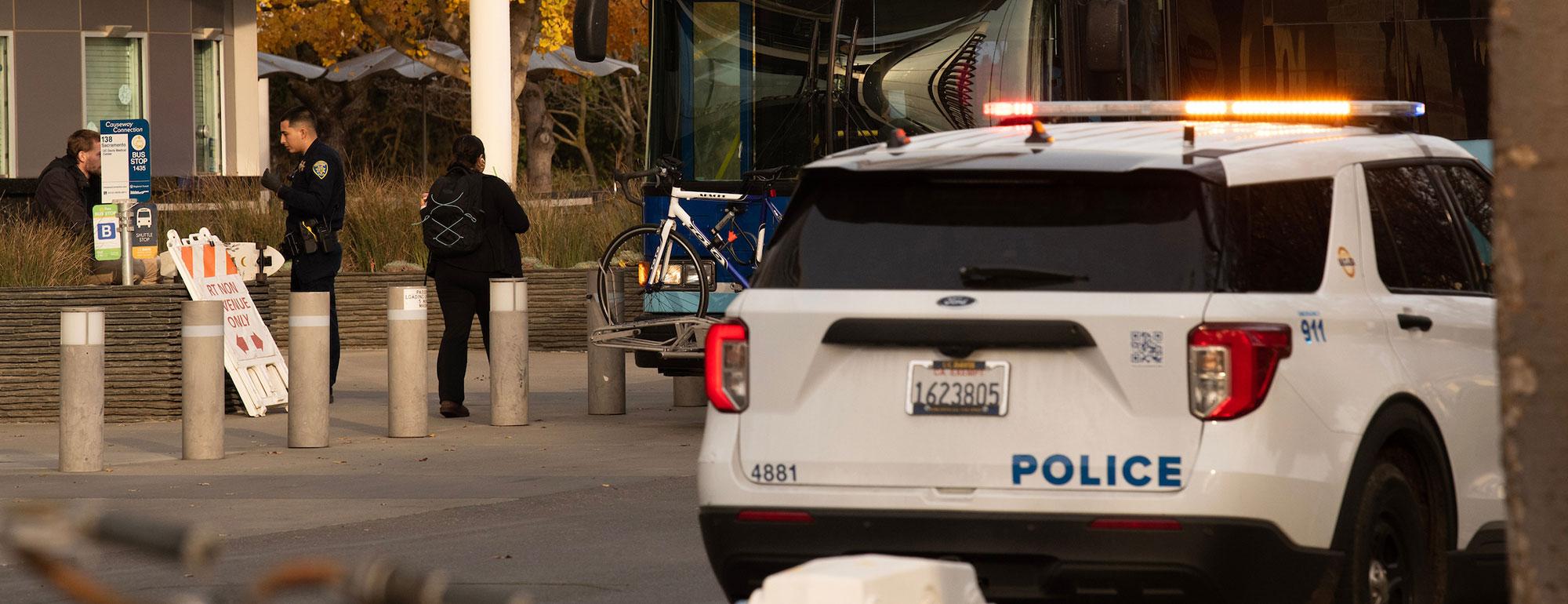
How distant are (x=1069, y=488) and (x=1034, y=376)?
0.96 ft

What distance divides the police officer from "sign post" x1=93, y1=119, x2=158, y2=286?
86 centimetres

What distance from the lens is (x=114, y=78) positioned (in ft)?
98.6

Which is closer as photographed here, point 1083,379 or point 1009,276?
point 1083,379

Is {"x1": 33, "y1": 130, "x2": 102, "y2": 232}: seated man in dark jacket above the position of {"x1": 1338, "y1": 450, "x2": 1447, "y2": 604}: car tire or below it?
above

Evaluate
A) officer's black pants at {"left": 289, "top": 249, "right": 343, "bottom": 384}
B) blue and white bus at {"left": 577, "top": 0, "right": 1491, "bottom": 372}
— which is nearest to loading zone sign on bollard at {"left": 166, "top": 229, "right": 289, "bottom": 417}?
officer's black pants at {"left": 289, "top": 249, "right": 343, "bottom": 384}

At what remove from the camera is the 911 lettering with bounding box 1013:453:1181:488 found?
548cm

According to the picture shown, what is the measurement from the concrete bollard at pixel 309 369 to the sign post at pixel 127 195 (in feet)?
8.74

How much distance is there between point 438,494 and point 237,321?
4574mm

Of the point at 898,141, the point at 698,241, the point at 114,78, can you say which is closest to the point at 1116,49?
the point at 698,241

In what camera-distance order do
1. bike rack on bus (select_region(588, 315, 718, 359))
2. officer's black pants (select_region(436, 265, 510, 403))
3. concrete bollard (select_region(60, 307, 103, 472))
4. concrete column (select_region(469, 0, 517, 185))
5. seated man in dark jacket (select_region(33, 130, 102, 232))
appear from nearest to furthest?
concrete bollard (select_region(60, 307, 103, 472)) → bike rack on bus (select_region(588, 315, 718, 359)) → officer's black pants (select_region(436, 265, 510, 403)) → seated man in dark jacket (select_region(33, 130, 102, 232)) → concrete column (select_region(469, 0, 517, 185))

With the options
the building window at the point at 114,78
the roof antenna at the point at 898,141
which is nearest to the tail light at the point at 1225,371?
the roof antenna at the point at 898,141

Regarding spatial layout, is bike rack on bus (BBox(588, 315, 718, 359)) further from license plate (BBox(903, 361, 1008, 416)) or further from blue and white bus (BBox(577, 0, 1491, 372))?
license plate (BBox(903, 361, 1008, 416))

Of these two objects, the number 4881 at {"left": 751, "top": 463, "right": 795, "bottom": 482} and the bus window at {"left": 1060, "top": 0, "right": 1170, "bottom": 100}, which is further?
the bus window at {"left": 1060, "top": 0, "right": 1170, "bottom": 100}

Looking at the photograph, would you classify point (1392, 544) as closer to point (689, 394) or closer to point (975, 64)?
point (975, 64)
